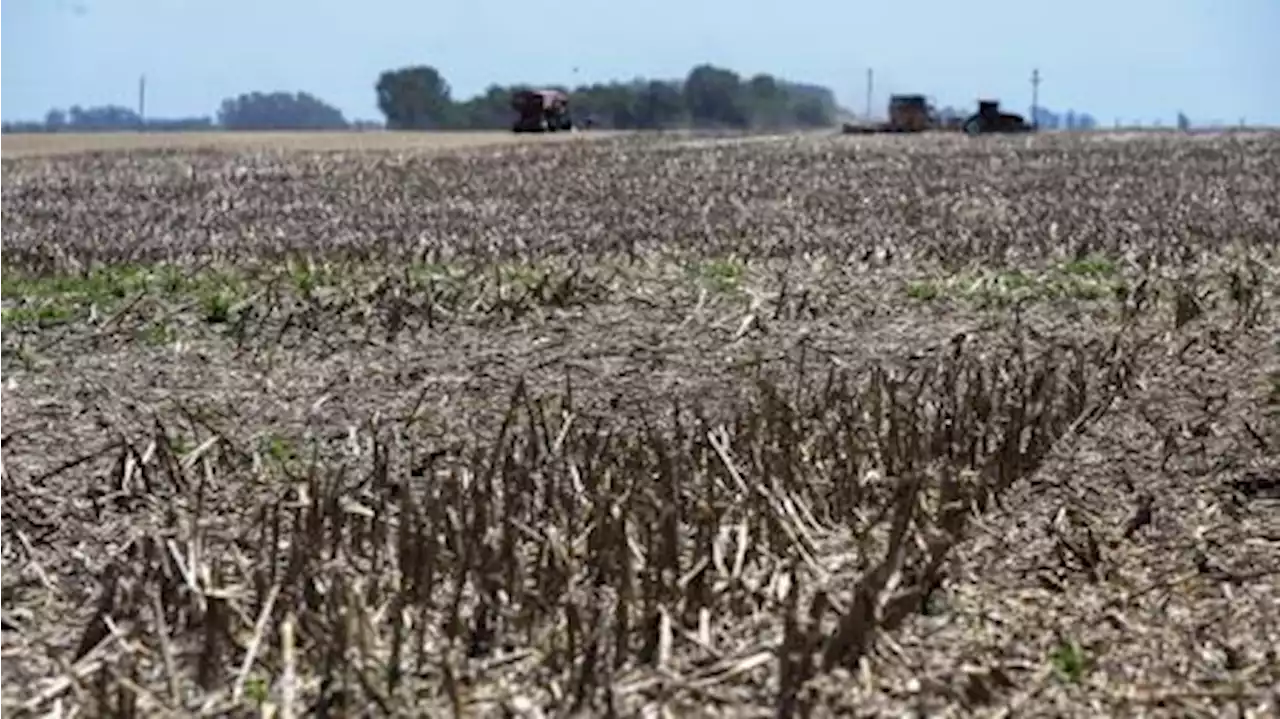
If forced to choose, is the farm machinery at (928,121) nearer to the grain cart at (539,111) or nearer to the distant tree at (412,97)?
the grain cart at (539,111)

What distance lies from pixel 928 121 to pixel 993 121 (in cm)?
440

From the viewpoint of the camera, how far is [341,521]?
221 inches

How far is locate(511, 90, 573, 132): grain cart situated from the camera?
61.7 meters

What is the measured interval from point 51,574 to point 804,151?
28115mm

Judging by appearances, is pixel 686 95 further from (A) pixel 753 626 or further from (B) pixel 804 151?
(A) pixel 753 626

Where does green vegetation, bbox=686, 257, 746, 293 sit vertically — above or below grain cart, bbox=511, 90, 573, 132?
below

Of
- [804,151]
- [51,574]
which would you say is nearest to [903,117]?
[804,151]

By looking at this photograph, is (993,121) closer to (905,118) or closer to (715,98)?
(905,118)

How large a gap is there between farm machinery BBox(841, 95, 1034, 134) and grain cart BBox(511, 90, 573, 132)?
8744mm

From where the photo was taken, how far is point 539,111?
2437 inches

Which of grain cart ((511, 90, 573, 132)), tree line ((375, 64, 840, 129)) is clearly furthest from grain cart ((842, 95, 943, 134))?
tree line ((375, 64, 840, 129))

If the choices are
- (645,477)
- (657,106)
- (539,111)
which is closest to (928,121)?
(539,111)

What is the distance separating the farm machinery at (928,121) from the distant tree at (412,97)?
2481 inches

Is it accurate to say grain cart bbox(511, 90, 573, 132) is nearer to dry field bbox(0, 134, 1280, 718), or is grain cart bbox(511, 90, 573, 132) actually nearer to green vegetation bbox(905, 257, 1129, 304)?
dry field bbox(0, 134, 1280, 718)
